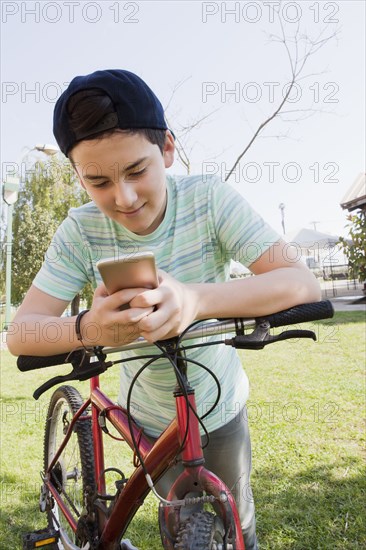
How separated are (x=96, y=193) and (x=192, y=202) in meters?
0.37

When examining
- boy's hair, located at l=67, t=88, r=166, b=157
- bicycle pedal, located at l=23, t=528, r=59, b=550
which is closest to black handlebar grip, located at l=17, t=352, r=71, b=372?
boy's hair, located at l=67, t=88, r=166, b=157

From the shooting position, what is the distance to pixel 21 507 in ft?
10.7

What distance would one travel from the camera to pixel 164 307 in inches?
36.2

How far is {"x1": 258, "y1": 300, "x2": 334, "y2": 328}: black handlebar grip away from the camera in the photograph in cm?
109

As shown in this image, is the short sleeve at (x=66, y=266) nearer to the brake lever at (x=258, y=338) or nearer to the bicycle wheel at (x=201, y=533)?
the brake lever at (x=258, y=338)

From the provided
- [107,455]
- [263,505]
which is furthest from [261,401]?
[263,505]

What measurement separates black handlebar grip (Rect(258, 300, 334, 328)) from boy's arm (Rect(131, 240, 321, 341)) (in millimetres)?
23

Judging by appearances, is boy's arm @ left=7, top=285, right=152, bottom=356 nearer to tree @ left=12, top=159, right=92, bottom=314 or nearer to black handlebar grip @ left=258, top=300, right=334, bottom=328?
black handlebar grip @ left=258, top=300, right=334, bottom=328

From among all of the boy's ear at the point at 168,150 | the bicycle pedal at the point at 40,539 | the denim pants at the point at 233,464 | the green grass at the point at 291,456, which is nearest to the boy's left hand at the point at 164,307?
the boy's ear at the point at 168,150

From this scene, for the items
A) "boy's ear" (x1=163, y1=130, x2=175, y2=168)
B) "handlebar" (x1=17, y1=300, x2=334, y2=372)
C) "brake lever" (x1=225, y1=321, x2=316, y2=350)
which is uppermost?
"boy's ear" (x1=163, y1=130, x2=175, y2=168)

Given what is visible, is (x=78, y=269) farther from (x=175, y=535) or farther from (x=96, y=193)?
(x=175, y=535)

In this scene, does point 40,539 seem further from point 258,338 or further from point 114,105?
point 114,105

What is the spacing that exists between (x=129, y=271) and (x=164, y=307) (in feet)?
0.41

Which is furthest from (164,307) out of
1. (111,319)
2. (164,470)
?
(164,470)
